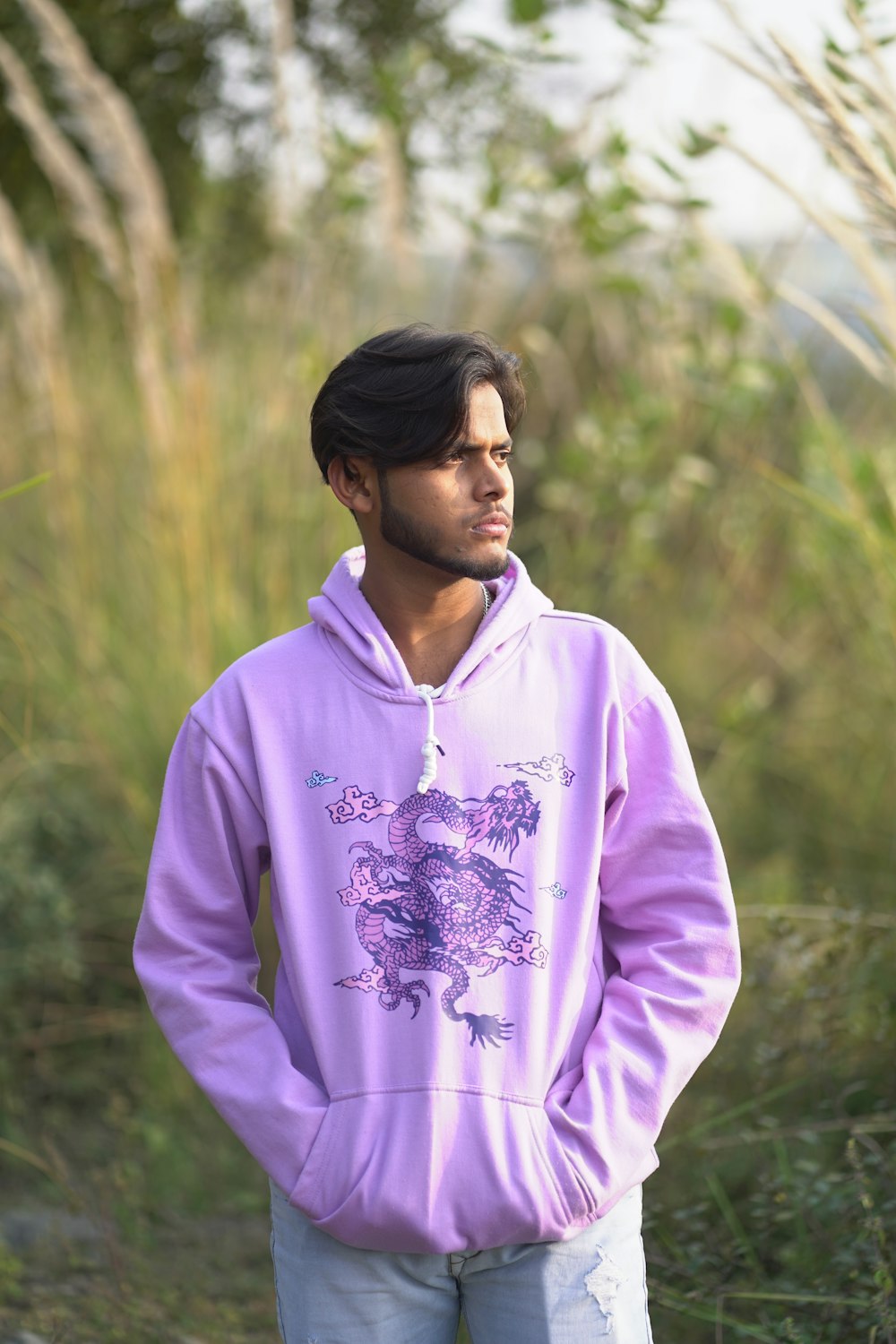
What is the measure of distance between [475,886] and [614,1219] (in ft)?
1.29

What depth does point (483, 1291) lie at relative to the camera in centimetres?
155

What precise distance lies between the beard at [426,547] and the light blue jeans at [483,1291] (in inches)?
28.3

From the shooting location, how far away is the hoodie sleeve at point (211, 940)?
5.23ft

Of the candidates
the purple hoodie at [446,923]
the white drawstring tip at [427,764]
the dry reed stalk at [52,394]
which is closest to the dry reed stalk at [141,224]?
the dry reed stalk at [52,394]

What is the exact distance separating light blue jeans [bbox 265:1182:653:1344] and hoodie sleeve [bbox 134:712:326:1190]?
13 centimetres

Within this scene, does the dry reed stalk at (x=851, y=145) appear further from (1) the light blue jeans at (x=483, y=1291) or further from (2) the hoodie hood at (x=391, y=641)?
(1) the light blue jeans at (x=483, y=1291)

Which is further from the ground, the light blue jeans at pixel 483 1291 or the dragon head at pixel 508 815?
the dragon head at pixel 508 815

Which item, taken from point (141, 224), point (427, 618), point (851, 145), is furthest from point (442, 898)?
point (141, 224)

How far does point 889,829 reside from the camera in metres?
3.47

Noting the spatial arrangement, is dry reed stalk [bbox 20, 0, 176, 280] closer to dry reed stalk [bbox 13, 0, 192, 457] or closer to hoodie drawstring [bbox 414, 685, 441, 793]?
dry reed stalk [bbox 13, 0, 192, 457]

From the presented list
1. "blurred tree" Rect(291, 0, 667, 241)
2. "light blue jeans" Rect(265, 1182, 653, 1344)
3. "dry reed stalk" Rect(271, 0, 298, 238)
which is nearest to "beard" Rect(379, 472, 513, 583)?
"light blue jeans" Rect(265, 1182, 653, 1344)

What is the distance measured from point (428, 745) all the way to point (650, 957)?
34 centimetres

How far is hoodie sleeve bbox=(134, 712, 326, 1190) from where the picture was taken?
1.59 metres

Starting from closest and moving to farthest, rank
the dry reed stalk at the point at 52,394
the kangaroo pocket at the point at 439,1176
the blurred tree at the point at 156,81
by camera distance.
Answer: the kangaroo pocket at the point at 439,1176
the dry reed stalk at the point at 52,394
the blurred tree at the point at 156,81
